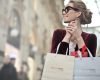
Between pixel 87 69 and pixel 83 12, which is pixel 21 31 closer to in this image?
pixel 83 12

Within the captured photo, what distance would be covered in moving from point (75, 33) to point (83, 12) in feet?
0.31

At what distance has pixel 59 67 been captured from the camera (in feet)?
3.48

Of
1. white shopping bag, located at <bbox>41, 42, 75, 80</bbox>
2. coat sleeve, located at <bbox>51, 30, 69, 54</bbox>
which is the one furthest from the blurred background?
white shopping bag, located at <bbox>41, 42, 75, 80</bbox>

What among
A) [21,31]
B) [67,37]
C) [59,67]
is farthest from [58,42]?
[21,31]

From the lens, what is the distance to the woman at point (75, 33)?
1.16 m

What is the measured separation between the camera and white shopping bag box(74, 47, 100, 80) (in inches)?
40.5

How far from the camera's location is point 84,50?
1138 millimetres

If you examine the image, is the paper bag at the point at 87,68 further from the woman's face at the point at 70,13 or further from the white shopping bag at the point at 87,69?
the woman's face at the point at 70,13

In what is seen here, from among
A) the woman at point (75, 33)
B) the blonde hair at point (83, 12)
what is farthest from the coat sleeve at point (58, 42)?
the blonde hair at point (83, 12)

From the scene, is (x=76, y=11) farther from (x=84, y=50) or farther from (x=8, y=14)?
(x=8, y=14)

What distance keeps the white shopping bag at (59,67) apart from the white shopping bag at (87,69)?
2 cm

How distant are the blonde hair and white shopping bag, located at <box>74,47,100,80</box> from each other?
209 mm

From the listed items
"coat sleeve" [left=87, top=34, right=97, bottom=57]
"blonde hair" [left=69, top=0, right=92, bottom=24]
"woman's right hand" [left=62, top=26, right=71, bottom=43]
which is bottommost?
"coat sleeve" [left=87, top=34, right=97, bottom=57]

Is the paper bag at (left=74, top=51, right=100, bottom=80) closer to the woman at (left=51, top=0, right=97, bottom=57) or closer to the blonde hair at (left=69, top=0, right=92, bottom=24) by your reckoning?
the woman at (left=51, top=0, right=97, bottom=57)
